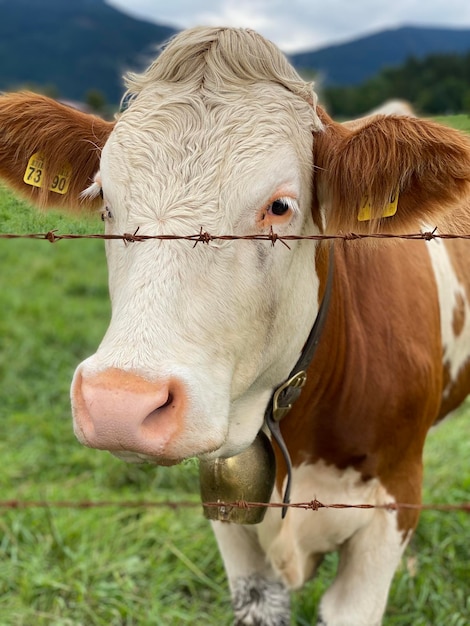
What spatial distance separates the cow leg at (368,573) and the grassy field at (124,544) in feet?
0.57

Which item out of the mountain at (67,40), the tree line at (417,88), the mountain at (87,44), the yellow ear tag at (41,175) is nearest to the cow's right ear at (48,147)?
the yellow ear tag at (41,175)

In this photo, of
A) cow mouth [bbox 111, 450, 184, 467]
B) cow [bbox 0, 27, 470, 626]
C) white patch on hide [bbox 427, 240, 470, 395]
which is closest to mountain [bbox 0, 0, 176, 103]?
white patch on hide [bbox 427, 240, 470, 395]

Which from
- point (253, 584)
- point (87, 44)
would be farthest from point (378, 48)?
point (253, 584)

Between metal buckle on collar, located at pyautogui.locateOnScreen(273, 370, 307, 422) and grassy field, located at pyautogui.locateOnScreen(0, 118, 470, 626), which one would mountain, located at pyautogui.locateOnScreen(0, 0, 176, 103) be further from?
metal buckle on collar, located at pyautogui.locateOnScreen(273, 370, 307, 422)

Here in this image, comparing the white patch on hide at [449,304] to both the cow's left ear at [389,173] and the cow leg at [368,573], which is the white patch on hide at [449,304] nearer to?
the cow leg at [368,573]

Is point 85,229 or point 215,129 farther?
point 85,229

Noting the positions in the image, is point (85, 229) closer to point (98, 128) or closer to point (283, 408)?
point (98, 128)

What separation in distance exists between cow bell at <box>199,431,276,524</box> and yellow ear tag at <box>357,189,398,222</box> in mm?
734

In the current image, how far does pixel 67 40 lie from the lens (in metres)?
113

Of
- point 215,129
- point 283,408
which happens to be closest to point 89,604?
point 283,408

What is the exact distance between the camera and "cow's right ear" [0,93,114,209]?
215cm

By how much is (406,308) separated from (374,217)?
0.67 meters

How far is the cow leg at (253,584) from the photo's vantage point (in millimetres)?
2842

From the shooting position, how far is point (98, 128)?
218 cm
